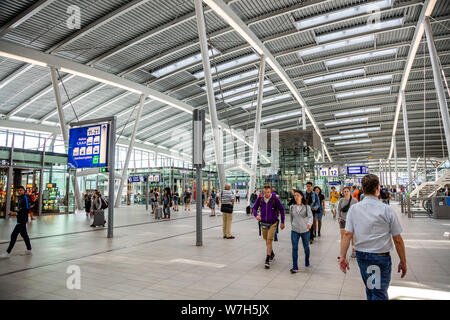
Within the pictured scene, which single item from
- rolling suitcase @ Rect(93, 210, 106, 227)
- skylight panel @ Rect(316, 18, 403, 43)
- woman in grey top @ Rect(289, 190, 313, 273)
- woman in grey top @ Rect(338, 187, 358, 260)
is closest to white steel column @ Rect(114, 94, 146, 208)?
rolling suitcase @ Rect(93, 210, 106, 227)

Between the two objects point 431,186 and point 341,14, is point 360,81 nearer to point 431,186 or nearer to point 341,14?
point 341,14

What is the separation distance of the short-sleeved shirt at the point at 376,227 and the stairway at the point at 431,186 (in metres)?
22.8

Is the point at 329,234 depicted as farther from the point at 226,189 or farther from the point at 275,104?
the point at 275,104

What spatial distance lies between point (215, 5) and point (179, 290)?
15579 mm

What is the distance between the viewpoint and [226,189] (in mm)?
9805

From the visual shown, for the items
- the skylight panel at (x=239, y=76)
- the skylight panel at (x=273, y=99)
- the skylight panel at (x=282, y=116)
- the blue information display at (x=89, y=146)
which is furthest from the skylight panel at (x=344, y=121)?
the blue information display at (x=89, y=146)

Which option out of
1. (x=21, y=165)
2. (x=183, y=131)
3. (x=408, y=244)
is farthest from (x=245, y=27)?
(x=183, y=131)

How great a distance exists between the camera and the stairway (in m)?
21.6

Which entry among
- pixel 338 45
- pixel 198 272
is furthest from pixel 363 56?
pixel 198 272

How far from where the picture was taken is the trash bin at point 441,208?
51.3 ft

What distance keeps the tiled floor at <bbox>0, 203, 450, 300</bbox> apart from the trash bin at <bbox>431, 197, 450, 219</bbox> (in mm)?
8702

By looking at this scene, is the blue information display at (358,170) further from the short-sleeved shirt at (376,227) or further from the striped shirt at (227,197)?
the short-sleeved shirt at (376,227)

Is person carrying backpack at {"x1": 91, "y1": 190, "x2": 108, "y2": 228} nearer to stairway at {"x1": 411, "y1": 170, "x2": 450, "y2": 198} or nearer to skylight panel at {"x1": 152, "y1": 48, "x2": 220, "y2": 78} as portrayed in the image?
skylight panel at {"x1": 152, "y1": 48, "x2": 220, "y2": 78}
